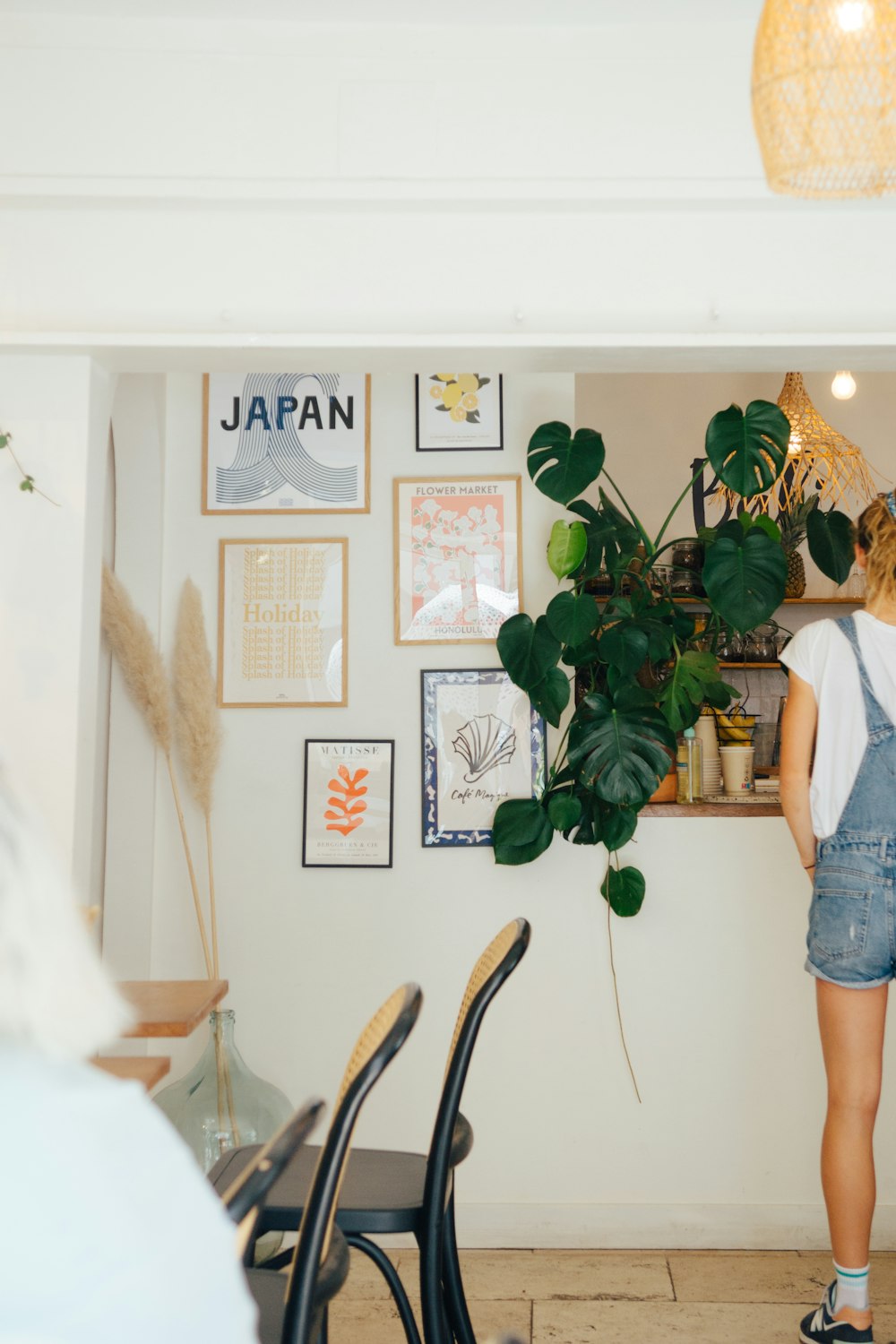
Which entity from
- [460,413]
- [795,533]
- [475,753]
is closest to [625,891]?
[475,753]

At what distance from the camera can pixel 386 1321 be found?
9.57 ft

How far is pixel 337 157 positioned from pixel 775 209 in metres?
0.98

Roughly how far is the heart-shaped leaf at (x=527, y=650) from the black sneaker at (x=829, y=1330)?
61.8 inches

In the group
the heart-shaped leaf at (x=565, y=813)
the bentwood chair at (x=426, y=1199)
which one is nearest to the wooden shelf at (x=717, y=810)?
the heart-shaped leaf at (x=565, y=813)

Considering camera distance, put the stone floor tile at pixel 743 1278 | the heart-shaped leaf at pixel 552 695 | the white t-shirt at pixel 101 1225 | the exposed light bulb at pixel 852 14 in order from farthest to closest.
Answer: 1. the heart-shaped leaf at pixel 552 695
2. the stone floor tile at pixel 743 1278
3. the exposed light bulb at pixel 852 14
4. the white t-shirt at pixel 101 1225

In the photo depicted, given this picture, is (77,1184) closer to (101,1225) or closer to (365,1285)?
(101,1225)

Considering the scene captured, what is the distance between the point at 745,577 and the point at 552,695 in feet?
1.94

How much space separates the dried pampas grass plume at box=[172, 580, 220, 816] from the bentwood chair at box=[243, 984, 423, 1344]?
6.24ft

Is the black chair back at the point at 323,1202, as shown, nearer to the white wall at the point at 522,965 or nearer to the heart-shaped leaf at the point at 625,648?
the heart-shaped leaf at the point at 625,648

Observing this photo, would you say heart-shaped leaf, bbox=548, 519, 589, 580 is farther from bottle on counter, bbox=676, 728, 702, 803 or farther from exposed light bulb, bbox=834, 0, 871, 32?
exposed light bulb, bbox=834, 0, 871, 32

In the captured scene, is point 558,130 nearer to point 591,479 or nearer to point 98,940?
point 591,479

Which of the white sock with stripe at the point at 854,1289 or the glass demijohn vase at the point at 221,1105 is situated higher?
the glass demijohn vase at the point at 221,1105

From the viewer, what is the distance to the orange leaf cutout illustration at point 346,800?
352 cm

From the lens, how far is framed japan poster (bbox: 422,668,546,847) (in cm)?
349
